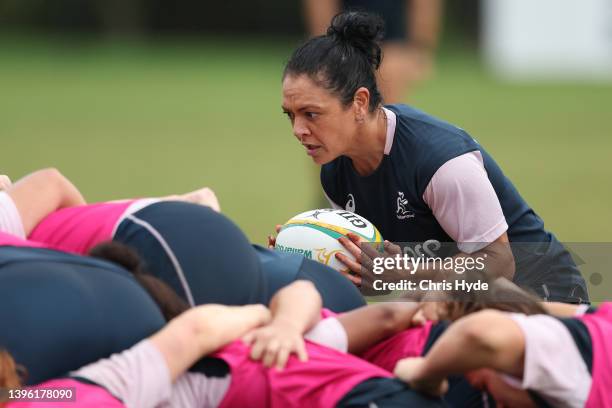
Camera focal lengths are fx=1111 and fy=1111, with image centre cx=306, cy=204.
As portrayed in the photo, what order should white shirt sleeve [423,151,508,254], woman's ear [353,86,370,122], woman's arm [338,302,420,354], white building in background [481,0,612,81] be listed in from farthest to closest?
white building in background [481,0,612,81]
woman's ear [353,86,370,122]
white shirt sleeve [423,151,508,254]
woman's arm [338,302,420,354]

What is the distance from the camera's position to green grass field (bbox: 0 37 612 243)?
10609mm

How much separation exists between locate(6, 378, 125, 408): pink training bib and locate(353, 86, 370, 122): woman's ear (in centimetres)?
219

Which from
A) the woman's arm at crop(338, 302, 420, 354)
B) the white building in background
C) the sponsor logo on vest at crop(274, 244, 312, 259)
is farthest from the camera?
the white building in background

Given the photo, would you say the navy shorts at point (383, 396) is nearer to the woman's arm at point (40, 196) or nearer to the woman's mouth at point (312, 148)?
the woman's arm at point (40, 196)

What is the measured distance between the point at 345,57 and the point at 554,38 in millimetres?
16799

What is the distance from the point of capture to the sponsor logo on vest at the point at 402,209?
5.02 m

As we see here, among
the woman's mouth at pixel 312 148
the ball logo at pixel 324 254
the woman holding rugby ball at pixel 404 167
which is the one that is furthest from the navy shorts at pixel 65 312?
the woman's mouth at pixel 312 148

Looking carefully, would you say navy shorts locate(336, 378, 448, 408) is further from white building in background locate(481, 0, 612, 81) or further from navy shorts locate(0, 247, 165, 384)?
white building in background locate(481, 0, 612, 81)

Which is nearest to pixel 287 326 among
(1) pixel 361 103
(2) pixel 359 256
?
(2) pixel 359 256

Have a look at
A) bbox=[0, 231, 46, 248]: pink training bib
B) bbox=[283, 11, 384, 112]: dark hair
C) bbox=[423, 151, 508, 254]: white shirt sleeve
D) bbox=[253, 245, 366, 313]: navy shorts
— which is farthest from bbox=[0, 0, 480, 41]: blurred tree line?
bbox=[0, 231, 46, 248]: pink training bib

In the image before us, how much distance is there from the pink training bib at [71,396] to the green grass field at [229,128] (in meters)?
5.01

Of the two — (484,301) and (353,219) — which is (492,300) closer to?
(484,301)

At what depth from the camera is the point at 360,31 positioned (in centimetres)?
505

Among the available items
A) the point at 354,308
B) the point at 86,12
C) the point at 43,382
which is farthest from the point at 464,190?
the point at 86,12
